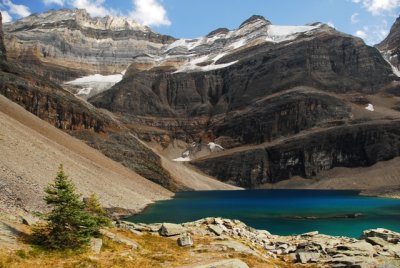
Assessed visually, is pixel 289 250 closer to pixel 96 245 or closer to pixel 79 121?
pixel 96 245

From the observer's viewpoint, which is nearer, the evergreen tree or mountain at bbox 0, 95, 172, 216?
the evergreen tree


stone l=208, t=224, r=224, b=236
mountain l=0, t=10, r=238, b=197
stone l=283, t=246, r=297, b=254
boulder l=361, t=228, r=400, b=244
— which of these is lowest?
stone l=283, t=246, r=297, b=254

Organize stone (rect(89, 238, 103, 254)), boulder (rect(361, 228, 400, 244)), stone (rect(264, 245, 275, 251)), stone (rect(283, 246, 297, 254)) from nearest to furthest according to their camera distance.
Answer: stone (rect(89, 238, 103, 254)), stone (rect(283, 246, 297, 254)), stone (rect(264, 245, 275, 251)), boulder (rect(361, 228, 400, 244))

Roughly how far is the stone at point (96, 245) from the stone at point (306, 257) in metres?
13.3

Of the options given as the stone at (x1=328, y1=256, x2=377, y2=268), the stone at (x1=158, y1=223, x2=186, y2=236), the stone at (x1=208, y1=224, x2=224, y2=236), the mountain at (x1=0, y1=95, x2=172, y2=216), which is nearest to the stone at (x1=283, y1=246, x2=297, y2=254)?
the stone at (x1=328, y1=256, x2=377, y2=268)

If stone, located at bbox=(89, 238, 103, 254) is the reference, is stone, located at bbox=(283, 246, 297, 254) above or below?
above

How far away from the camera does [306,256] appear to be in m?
29.3

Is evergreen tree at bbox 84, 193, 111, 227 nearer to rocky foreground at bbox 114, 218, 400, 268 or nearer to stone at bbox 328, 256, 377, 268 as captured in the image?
rocky foreground at bbox 114, 218, 400, 268

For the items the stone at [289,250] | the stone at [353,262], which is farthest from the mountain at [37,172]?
the stone at [353,262]

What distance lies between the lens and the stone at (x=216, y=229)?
33.1 m

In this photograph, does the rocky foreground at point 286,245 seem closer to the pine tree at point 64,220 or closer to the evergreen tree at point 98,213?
the evergreen tree at point 98,213

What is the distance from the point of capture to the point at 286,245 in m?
32.6

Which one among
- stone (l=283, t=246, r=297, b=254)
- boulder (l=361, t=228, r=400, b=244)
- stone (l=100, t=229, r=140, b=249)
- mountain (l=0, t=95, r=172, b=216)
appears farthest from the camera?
mountain (l=0, t=95, r=172, b=216)

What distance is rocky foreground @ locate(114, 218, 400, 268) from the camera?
28.1m
